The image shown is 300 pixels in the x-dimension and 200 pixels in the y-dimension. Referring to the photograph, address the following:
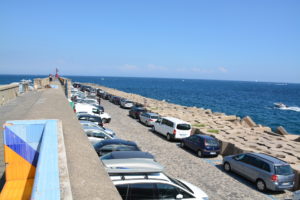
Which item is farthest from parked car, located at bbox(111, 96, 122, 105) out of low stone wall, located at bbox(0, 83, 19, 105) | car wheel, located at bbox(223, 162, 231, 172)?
car wheel, located at bbox(223, 162, 231, 172)

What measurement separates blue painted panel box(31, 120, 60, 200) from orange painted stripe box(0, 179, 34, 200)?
1.12 meters

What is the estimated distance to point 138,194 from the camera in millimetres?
6840

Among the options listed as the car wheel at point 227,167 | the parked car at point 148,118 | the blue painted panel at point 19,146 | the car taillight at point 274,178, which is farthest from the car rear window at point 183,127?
the blue painted panel at point 19,146

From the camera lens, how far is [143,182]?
697 centimetres

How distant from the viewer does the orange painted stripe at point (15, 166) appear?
5070mm

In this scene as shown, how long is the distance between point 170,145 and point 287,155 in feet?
26.1

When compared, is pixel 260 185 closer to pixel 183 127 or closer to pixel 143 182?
pixel 143 182

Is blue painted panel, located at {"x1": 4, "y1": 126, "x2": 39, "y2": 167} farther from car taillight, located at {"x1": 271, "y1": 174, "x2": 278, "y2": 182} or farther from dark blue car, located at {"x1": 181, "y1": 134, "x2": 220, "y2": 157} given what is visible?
dark blue car, located at {"x1": 181, "y1": 134, "x2": 220, "y2": 157}

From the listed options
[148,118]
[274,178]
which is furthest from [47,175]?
[148,118]

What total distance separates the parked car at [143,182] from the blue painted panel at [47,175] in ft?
10.3

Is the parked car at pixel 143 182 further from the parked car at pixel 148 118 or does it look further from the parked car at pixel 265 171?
the parked car at pixel 148 118

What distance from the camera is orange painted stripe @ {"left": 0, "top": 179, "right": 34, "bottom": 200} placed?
4324mm

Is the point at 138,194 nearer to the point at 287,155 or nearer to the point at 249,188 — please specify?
the point at 249,188

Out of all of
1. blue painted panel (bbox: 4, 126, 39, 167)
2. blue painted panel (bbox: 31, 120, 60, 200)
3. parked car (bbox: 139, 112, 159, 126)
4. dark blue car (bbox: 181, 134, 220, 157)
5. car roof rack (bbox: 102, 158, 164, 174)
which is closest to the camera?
blue painted panel (bbox: 31, 120, 60, 200)
